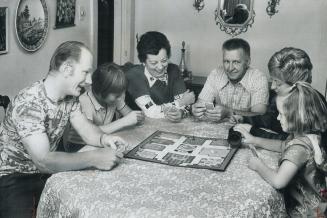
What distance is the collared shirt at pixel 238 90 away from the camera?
357 cm

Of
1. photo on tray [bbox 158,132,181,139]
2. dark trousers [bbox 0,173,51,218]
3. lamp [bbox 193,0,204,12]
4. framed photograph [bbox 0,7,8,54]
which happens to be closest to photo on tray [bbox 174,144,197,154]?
photo on tray [bbox 158,132,181,139]

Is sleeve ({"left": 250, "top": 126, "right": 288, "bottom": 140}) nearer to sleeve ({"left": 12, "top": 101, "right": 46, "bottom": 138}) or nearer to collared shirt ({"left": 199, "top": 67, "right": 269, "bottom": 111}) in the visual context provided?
collared shirt ({"left": 199, "top": 67, "right": 269, "bottom": 111})

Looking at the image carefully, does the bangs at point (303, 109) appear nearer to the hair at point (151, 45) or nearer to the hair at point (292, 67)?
the hair at point (292, 67)

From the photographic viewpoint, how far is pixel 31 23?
3.95 metres

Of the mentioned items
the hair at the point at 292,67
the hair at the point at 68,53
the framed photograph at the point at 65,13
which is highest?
the framed photograph at the point at 65,13

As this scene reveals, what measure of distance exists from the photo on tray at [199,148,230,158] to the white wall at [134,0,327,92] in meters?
2.92

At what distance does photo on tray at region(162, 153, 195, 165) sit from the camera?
2223 mm

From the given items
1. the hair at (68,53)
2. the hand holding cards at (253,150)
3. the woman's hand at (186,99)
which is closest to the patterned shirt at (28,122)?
the hair at (68,53)

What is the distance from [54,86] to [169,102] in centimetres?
142

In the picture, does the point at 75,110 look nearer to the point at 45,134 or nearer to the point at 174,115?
the point at 45,134

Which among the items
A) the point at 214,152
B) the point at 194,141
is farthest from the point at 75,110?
the point at 214,152

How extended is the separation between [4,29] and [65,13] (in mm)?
1070

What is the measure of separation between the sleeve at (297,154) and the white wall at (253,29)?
10.00 ft

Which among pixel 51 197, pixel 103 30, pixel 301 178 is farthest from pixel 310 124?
pixel 103 30
